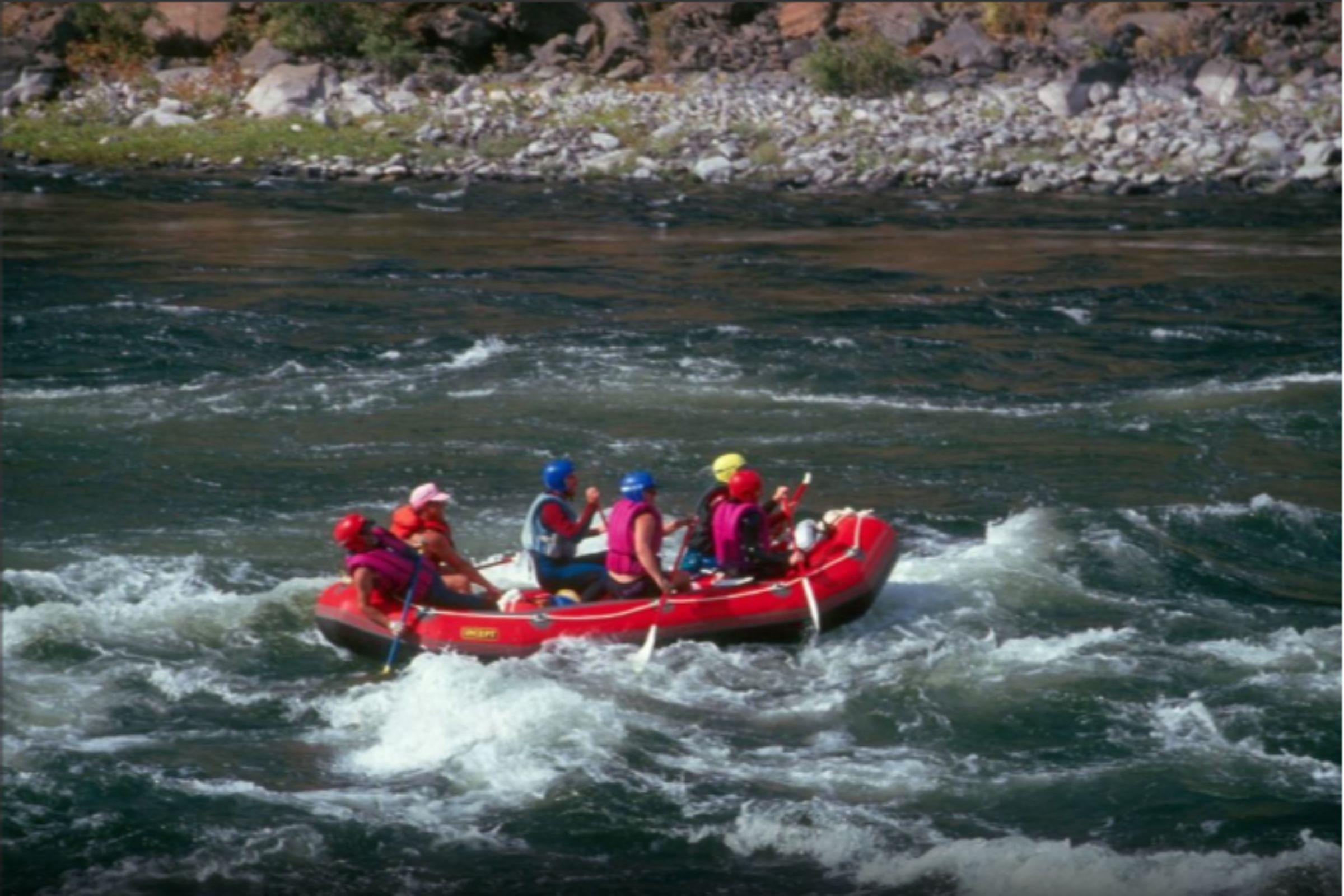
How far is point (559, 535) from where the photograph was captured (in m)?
10.6

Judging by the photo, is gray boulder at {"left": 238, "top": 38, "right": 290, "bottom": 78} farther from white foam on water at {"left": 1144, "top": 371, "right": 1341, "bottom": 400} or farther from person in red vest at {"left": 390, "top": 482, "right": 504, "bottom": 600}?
person in red vest at {"left": 390, "top": 482, "right": 504, "bottom": 600}

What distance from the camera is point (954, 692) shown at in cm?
987

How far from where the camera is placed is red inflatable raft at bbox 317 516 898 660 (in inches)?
396

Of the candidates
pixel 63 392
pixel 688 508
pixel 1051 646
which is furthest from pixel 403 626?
pixel 63 392

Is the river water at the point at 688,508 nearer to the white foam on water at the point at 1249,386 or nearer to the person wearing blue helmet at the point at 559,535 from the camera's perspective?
the white foam on water at the point at 1249,386

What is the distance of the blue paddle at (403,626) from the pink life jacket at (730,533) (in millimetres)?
→ 1802

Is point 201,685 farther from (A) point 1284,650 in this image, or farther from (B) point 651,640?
(A) point 1284,650

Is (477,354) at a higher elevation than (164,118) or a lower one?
lower

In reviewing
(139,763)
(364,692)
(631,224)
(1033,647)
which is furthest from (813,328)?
(139,763)

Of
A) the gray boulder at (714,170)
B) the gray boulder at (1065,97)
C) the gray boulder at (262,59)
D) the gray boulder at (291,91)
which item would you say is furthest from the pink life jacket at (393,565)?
the gray boulder at (262,59)

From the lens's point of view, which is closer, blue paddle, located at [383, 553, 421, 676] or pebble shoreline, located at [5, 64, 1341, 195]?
blue paddle, located at [383, 553, 421, 676]

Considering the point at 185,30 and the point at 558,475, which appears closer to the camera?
the point at 558,475

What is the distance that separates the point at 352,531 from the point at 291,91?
73.6 feet

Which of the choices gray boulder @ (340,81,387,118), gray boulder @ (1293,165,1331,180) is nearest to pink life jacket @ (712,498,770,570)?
gray boulder @ (1293,165,1331,180)
